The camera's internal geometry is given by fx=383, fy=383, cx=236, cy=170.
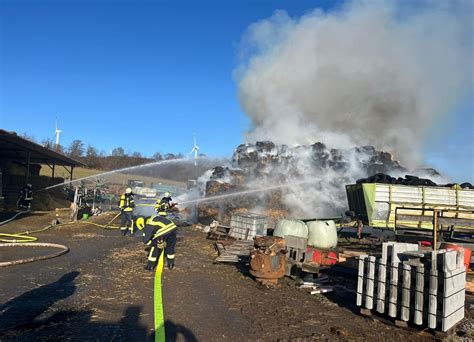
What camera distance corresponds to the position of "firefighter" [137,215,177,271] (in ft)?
29.0

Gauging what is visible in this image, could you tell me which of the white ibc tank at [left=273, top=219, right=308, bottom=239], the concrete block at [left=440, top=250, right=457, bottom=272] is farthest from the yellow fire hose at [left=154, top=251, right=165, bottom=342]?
the white ibc tank at [left=273, top=219, right=308, bottom=239]

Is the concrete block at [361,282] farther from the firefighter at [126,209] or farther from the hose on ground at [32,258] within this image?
the firefighter at [126,209]

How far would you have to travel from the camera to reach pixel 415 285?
543cm

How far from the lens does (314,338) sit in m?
5.15

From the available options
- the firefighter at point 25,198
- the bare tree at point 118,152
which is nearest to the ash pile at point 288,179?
the firefighter at point 25,198

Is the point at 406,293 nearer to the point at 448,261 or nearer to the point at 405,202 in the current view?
the point at 448,261

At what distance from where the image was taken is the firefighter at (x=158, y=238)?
8836 mm

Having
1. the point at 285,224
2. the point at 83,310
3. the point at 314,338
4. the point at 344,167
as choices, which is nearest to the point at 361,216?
the point at 285,224

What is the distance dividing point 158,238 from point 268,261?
2.73 meters

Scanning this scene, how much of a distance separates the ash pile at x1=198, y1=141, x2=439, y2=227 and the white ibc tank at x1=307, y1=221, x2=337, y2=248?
7.04 m

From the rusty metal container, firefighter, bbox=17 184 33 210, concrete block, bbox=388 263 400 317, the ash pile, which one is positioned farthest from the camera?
firefighter, bbox=17 184 33 210

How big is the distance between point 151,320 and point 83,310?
1126 millimetres

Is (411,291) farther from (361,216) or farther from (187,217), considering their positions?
(187,217)

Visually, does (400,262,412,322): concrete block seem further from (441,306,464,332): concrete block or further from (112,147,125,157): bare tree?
(112,147,125,157): bare tree
